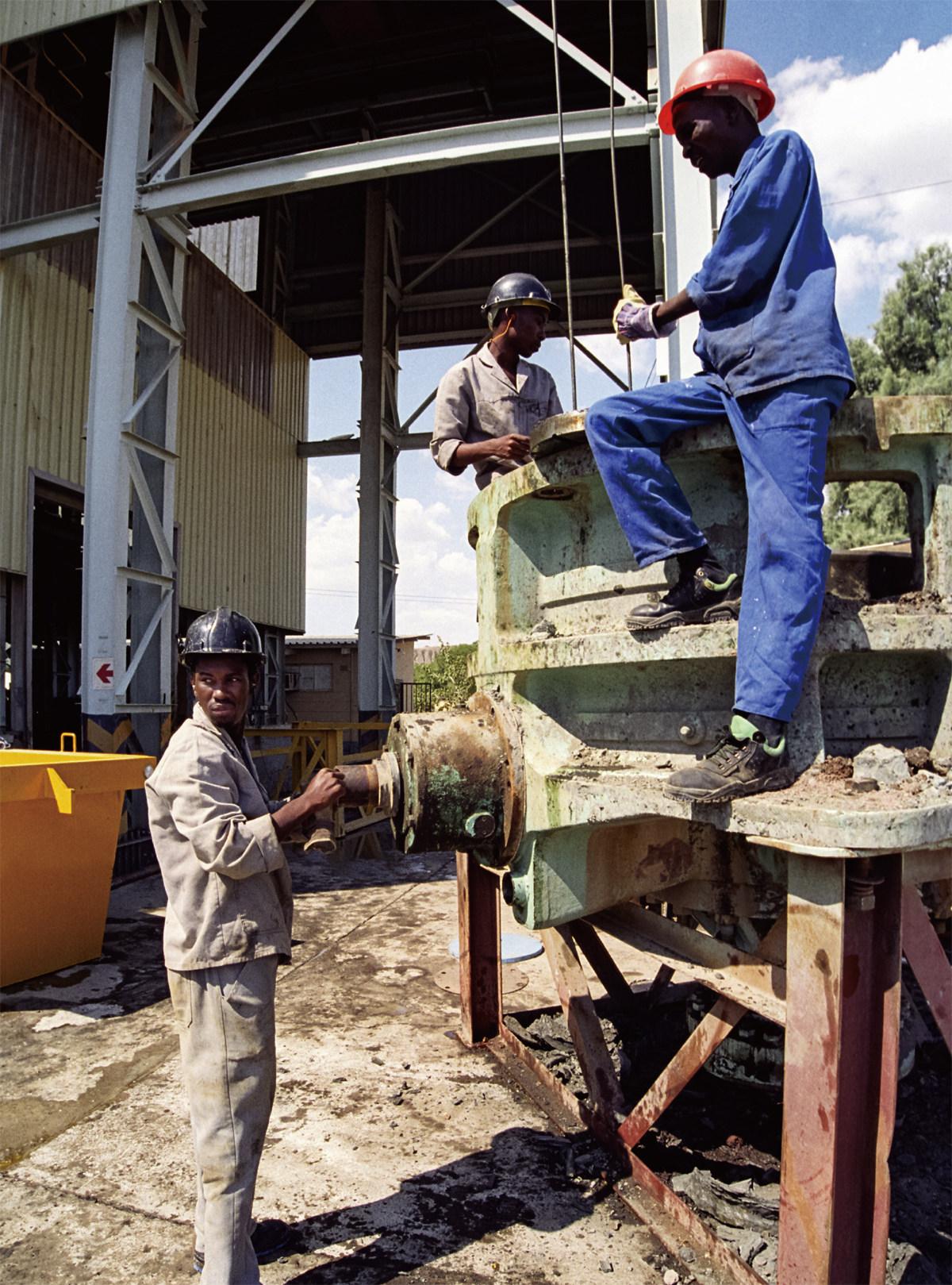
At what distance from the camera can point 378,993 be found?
4.99 meters

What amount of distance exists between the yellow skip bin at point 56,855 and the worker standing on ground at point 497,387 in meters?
2.90

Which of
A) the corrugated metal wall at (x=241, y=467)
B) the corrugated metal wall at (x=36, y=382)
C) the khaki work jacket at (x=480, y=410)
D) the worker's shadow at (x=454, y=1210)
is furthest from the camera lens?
the corrugated metal wall at (x=241, y=467)

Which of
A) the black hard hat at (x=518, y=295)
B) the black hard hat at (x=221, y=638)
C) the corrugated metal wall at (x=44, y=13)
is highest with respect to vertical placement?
the corrugated metal wall at (x=44, y=13)

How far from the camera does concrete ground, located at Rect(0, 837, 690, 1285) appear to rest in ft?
8.87

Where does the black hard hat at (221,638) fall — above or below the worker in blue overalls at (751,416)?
below

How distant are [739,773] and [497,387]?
221 cm

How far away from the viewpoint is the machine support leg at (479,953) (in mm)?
4266

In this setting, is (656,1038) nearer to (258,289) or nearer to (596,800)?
(596,800)

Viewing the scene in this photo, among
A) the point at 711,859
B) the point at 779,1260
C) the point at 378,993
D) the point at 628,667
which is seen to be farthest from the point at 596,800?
the point at 378,993

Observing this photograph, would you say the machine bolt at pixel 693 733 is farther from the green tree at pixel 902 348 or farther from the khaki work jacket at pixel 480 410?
the green tree at pixel 902 348

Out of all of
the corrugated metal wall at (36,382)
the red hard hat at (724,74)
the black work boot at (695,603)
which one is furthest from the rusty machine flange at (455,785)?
the corrugated metal wall at (36,382)

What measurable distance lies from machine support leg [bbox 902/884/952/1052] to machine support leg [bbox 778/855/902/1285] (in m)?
0.17

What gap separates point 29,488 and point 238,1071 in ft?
29.6

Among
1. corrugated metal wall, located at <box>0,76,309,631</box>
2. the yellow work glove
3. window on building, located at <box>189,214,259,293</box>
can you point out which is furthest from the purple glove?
window on building, located at <box>189,214,259,293</box>
